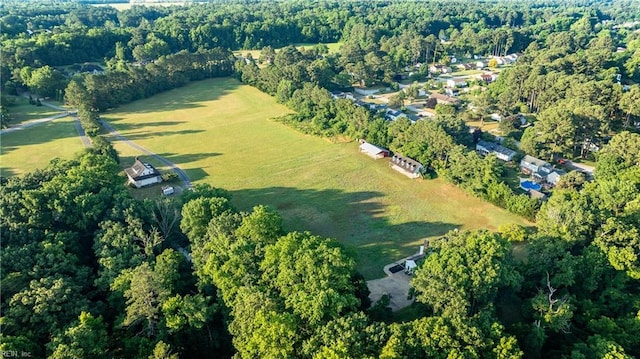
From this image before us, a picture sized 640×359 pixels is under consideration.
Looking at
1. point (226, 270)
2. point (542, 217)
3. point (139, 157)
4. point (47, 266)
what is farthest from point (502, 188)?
point (139, 157)

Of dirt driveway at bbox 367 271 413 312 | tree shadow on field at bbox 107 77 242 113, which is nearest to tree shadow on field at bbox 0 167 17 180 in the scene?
tree shadow on field at bbox 107 77 242 113

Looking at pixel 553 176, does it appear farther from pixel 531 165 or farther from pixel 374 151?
pixel 374 151

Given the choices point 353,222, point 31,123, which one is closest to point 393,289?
point 353,222

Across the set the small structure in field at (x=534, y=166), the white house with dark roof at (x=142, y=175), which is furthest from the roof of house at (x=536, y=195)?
the white house with dark roof at (x=142, y=175)

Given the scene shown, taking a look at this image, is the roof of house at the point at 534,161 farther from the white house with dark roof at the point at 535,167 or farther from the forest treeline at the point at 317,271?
the forest treeline at the point at 317,271

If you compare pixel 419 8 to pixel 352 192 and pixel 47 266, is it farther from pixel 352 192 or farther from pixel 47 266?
pixel 47 266
